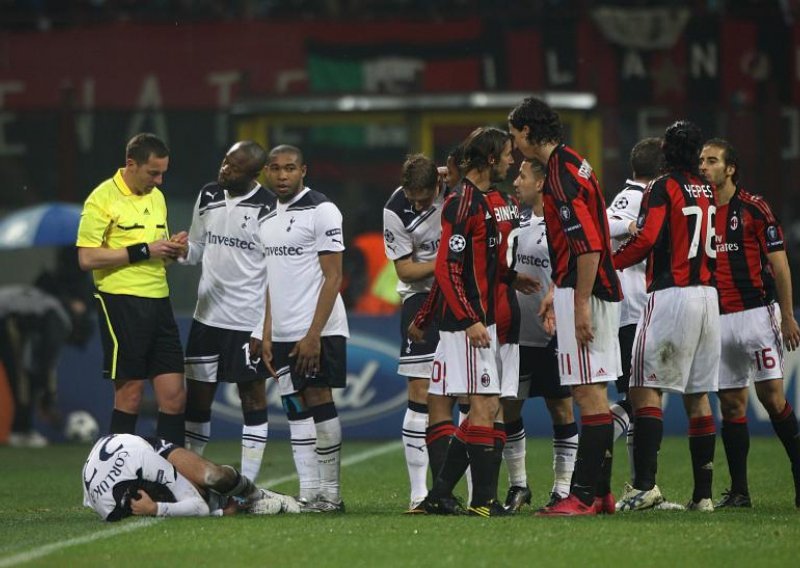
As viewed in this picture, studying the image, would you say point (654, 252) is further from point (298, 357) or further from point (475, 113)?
point (475, 113)

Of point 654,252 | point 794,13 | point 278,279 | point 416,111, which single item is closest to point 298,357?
point 278,279

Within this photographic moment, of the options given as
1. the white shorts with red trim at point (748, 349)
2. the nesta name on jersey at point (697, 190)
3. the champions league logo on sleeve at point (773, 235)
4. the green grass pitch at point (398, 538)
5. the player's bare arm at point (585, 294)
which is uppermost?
the nesta name on jersey at point (697, 190)

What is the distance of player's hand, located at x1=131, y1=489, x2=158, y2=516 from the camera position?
7715mm

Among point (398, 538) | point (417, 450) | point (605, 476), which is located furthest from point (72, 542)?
point (605, 476)

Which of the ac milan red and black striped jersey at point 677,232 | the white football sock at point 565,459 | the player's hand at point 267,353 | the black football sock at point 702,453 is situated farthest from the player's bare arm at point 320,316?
the black football sock at point 702,453

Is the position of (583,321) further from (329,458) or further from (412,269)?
(329,458)

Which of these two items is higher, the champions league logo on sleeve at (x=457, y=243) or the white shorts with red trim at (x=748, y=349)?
the champions league logo on sleeve at (x=457, y=243)

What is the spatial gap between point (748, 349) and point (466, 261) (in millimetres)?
1974

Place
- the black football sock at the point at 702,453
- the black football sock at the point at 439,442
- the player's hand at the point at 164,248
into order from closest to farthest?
1. the black football sock at the point at 439,442
2. the black football sock at the point at 702,453
3. the player's hand at the point at 164,248

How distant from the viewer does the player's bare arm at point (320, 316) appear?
8281mm

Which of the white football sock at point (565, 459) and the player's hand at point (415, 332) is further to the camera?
the white football sock at point (565, 459)

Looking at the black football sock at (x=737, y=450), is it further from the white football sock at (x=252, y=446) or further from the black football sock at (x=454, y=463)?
the white football sock at (x=252, y=446)

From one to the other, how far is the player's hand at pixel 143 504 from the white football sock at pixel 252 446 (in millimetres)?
1168

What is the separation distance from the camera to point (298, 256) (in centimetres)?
848
